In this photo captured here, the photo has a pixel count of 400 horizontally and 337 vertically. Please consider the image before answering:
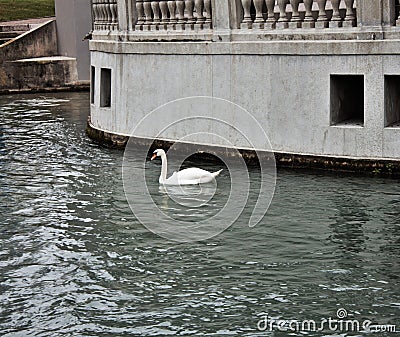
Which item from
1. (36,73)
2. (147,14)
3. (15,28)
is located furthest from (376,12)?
(15,28)

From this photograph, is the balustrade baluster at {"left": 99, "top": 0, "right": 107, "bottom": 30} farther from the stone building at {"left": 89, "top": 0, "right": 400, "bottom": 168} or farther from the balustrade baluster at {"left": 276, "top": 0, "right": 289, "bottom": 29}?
the balustrade baluster at {"left": 276, "top": 0, "right": 289, "bottom": 29}

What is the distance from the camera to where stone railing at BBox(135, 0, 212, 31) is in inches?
634

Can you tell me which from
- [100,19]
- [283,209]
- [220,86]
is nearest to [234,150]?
[220,86]

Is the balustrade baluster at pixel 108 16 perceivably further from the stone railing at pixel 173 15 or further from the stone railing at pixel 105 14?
the stone railing at pixel 173 15

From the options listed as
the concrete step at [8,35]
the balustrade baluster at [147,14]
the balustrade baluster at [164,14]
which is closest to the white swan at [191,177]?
the balustrade baluster at [164,14]

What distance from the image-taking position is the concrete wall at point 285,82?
14141 mm

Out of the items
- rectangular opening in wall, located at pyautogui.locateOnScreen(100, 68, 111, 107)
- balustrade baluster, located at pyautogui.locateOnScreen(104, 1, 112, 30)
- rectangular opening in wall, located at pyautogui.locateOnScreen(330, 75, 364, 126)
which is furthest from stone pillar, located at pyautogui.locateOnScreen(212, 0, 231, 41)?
rectangular opening in wall, located at pyautogui.locateOnScreen(100, 68, 111, 107)

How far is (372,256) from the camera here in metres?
10.8

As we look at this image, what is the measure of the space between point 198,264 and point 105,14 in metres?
9.30

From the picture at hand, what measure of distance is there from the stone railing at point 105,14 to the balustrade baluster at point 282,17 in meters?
4.03

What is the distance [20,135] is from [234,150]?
6.30 meters

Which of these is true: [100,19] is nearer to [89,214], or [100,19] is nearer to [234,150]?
[234,150]

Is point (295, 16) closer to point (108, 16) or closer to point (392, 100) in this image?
point (392, 100)

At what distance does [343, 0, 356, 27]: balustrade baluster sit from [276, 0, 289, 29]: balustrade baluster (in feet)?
3.27
